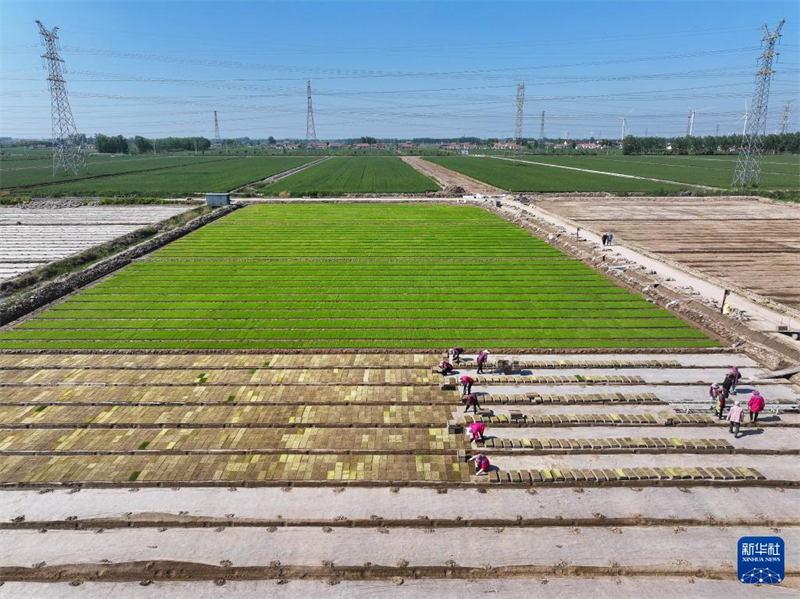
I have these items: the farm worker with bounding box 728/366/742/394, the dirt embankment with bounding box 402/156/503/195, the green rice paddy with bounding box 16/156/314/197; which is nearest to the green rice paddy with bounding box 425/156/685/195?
the dirt embankment with bounding box 402/156/503/195

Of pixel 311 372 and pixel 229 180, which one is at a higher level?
pixel 229 180

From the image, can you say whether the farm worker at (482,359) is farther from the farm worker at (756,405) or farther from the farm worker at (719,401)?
the farm worker at (756,405)

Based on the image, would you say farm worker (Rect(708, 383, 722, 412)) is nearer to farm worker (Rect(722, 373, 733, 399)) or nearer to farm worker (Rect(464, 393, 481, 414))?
farm worker (Rect(722, 373, 733, 399))

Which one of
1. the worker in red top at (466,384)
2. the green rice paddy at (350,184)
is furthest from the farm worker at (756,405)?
the green rice paddy at (350,184)

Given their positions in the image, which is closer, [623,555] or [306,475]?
[623,555]

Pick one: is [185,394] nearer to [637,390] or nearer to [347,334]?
[347,334]

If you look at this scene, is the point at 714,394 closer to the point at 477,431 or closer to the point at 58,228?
the point at 477,431

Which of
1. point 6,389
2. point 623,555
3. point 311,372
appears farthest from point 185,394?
point 623,555

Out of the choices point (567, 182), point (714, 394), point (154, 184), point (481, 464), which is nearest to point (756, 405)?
point (714, 394)
